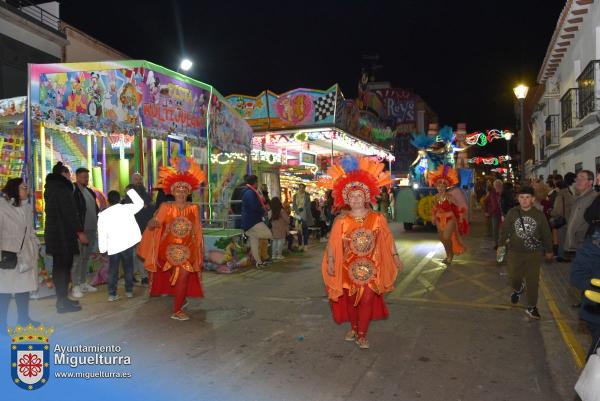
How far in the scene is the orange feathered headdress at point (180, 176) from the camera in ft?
20.5

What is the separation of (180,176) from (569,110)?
55.6 ft

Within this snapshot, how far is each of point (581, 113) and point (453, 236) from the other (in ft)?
30.2

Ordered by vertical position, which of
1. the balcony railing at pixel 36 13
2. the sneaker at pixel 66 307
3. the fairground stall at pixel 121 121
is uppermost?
the balcony railing at pixel 36 13

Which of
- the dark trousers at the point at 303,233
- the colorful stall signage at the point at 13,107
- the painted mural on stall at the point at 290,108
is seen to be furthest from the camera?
the painted mural on stall at the point at 290,108

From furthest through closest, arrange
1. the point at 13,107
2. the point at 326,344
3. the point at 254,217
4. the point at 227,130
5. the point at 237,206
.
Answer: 1. the point at 227,130
2. the point at 237,206
3. the point at 254,217
4. the point at 13,107
5. the point at 326,344

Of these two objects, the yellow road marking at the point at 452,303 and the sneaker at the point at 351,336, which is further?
the yellow road marking at the point at 452,303

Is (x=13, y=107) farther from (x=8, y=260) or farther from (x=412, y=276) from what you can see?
(x=412, y=276)

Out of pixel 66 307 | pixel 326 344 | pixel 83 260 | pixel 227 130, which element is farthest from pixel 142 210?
pixel 227 130

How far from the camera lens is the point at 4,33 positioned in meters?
15.8

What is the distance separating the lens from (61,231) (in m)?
6.16

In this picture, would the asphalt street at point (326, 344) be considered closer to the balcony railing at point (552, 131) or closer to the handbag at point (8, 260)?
the handbag at point (8, 260)

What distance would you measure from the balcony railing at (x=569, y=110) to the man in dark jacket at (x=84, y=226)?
16.0 meters

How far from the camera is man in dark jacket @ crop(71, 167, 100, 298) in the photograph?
23.3ft

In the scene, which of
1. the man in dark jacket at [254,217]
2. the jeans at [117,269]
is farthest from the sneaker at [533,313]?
the jeans at [117,269]
